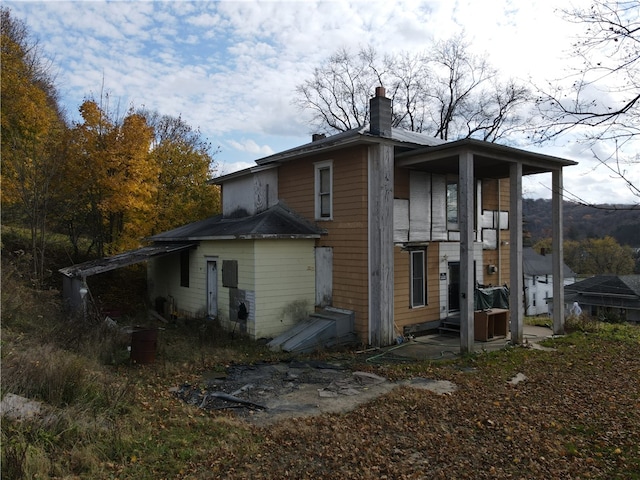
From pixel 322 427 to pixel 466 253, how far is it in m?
6.12

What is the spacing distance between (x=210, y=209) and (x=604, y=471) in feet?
68.9

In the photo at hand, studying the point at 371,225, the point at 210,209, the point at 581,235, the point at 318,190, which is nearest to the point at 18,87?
the point at 210,209

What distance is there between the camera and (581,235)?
6681cm

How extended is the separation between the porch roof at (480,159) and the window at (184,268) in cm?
823

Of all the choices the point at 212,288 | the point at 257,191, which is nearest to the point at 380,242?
the point at 257,191

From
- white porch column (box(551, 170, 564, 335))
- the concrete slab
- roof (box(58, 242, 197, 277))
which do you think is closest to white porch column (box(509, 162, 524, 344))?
the concrete slab

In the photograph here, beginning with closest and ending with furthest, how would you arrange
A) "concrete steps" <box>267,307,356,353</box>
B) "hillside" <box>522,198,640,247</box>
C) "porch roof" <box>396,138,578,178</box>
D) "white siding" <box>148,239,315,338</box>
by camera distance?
"hillside" <box>522,198,640,247</box>
"porch roof" <box>396,138,578,178</box>
"concrete steps" <box>267,307,356,353</box>
"white siding" <box>148,239,315,338</box>

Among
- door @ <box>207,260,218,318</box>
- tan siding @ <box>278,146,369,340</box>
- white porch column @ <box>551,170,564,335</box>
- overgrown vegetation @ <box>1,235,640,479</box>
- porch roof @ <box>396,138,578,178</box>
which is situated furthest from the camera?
door @ <box>207,260,218,318</box>

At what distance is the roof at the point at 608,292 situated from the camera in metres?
33.6

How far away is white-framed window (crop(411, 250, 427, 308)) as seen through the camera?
1325 centimetres

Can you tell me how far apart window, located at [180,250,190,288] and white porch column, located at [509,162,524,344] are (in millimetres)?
10379

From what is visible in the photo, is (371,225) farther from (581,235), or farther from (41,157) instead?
(581,235)

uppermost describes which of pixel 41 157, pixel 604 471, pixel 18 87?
pixel 18 87

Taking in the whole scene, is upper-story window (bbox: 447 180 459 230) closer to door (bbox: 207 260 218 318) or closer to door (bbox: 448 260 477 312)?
door (bbox: 448 260 477 312)
